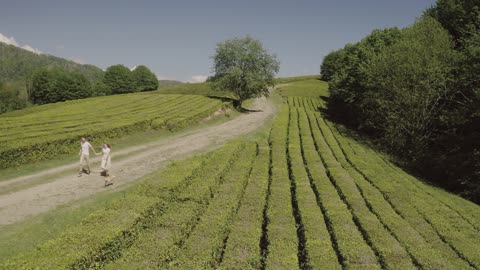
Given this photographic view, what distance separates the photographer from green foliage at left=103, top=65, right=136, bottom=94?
111062 mm

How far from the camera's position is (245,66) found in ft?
182

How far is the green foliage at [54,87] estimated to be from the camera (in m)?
96.7

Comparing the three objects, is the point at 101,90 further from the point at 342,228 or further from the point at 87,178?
the point at 342,228

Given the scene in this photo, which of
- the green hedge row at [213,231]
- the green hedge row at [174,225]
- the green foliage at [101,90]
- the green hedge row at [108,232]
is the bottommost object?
the green hedge row at [213,231]

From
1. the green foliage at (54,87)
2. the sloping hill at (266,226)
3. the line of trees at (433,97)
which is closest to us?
the sloping hill at (266,226)

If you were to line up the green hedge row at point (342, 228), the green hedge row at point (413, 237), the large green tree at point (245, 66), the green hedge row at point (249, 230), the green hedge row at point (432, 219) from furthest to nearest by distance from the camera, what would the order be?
the large green tree at point (245, 66) → the green hedge row at point (432, 219) → the green hedge row at point (413, 237) → the green hedge row at point (342, 228) → the green hedge row at point (249, 230)

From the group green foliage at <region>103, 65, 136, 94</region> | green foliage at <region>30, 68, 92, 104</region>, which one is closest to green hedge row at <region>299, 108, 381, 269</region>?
green foliage at <region>30, 68, 92, 104</region>

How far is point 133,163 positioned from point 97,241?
13.6 meters

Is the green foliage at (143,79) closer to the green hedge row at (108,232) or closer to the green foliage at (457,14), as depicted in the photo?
the green foliage at (457,14)

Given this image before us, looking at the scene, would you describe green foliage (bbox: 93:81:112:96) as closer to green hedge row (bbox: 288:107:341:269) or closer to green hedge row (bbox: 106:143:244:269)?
green hedge row (bbox: 106:143:244:269)

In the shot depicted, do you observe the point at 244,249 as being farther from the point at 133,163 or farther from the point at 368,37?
the point at 368,37

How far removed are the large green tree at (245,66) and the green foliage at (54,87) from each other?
212 ft

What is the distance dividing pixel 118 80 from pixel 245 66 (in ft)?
234

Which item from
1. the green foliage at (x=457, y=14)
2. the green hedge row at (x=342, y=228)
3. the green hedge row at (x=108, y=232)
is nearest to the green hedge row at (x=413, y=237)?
the green hedge row at (x=342, y=228)
